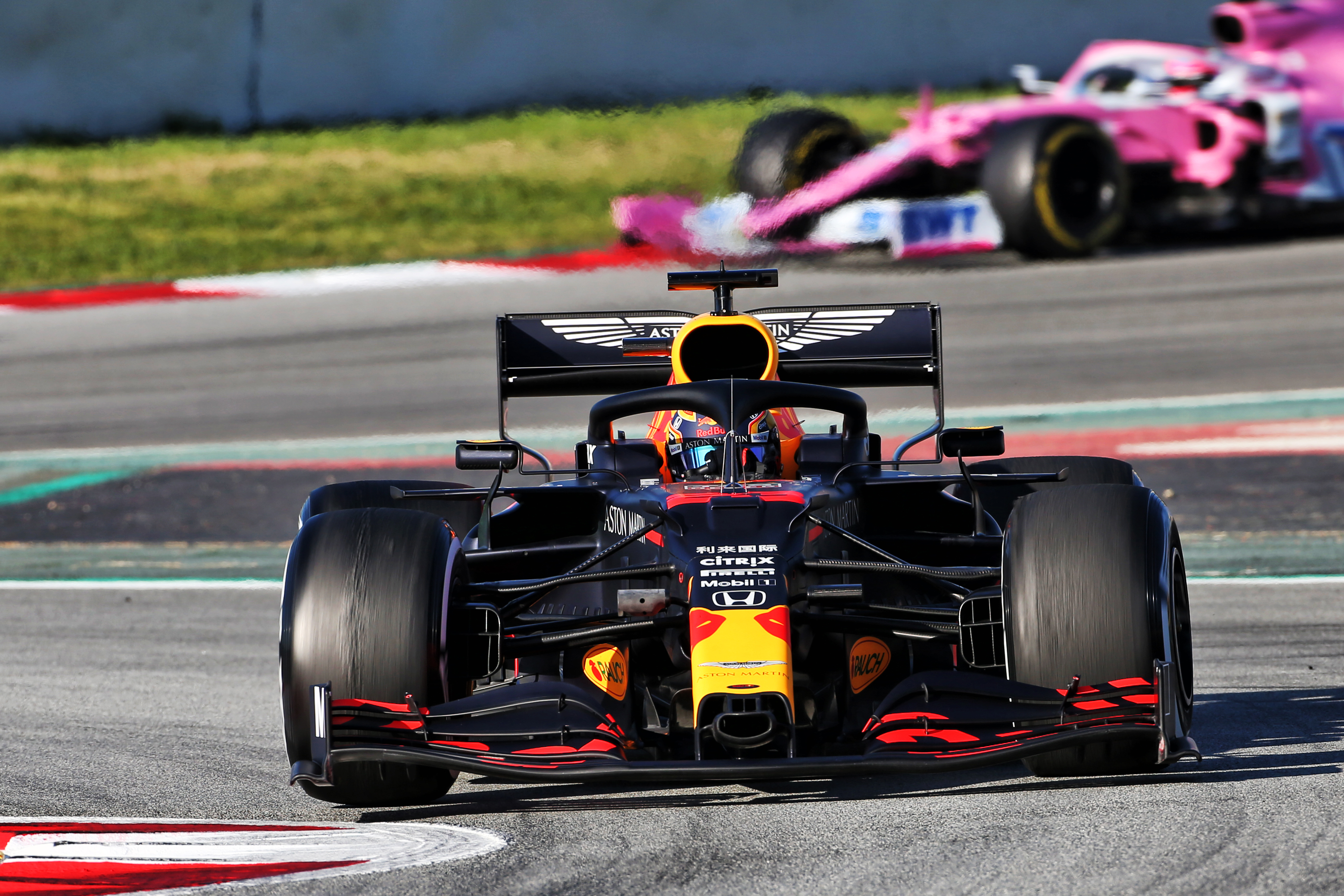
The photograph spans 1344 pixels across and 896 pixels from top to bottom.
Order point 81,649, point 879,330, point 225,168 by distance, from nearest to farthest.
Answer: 1. point 879,330
2. point 81,649
3. point 225,168

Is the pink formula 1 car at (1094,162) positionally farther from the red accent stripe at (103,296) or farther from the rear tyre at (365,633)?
the rear tyre at (365,633)

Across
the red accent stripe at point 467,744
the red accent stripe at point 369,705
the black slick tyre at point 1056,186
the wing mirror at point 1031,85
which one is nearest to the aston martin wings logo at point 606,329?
the red accent stripe at point 369,705

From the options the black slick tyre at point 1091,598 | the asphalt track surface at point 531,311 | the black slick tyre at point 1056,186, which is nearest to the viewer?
the black slick tyre at point 1091,598

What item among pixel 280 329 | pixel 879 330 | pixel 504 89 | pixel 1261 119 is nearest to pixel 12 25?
pixel 504 89

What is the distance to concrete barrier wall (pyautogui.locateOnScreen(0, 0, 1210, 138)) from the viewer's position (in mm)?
22766

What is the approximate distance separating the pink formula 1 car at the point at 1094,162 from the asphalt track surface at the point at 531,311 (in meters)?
0.35

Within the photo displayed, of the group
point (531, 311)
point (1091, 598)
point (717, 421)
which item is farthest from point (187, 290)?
point (1091, 598)

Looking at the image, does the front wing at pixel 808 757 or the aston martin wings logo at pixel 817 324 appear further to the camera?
the aston martin wings logo at pixel 817 324

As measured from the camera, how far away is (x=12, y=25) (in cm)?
2270

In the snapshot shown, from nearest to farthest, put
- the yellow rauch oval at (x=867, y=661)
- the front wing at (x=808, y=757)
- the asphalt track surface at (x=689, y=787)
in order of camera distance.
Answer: the asphalt track surface at (x=689, y=787), the front wing at (x=808, y=757), the yellow rauch oval at (x=867, y=661)

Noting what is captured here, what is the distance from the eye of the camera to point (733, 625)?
5168 mm

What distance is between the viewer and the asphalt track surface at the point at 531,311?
1301 centimetres

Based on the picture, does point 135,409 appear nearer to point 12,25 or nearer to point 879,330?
point 879,330

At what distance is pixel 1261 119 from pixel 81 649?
1117 cm
